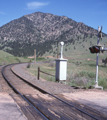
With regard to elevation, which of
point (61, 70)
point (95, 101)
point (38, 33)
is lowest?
point (95, 101)

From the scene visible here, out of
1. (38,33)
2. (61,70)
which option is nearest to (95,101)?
(61,70)

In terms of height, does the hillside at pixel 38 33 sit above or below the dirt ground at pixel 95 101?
above

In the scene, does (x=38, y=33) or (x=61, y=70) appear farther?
(x=38, y=33)

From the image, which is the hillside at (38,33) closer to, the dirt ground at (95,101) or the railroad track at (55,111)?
the dirt ground at (95,101)

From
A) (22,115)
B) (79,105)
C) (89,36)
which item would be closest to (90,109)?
(79,105)

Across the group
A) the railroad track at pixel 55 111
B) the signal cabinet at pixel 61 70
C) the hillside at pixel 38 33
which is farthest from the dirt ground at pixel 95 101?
the hillside at pixel 38 33

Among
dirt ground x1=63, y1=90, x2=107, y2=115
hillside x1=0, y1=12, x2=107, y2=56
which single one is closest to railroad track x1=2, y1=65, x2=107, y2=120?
dirt ground x1=63, y1=90, x2=107, y2=115

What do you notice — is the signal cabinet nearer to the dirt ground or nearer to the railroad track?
the dirt ground

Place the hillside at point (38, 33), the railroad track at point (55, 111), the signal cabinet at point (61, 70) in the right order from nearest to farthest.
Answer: the railroad track at point (55, 111), the signal cabinet at point (61, 70), the hillside at point (38, 33)

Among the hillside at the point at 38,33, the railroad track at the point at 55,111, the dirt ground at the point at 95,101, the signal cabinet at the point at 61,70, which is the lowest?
the dirt ground at the point at 95,101

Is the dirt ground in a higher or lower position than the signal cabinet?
lower

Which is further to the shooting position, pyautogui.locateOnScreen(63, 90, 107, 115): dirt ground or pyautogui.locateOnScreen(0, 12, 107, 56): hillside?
pyautogui.locateOnScreen(0, 12, 107, 56): hillside

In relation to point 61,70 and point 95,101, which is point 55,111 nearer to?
point 95,101

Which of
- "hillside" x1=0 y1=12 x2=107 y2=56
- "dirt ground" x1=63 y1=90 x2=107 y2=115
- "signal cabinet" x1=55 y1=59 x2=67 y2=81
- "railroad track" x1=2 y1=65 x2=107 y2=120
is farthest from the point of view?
"hillside" x1=0 y1=12 x2=107 y2=56
